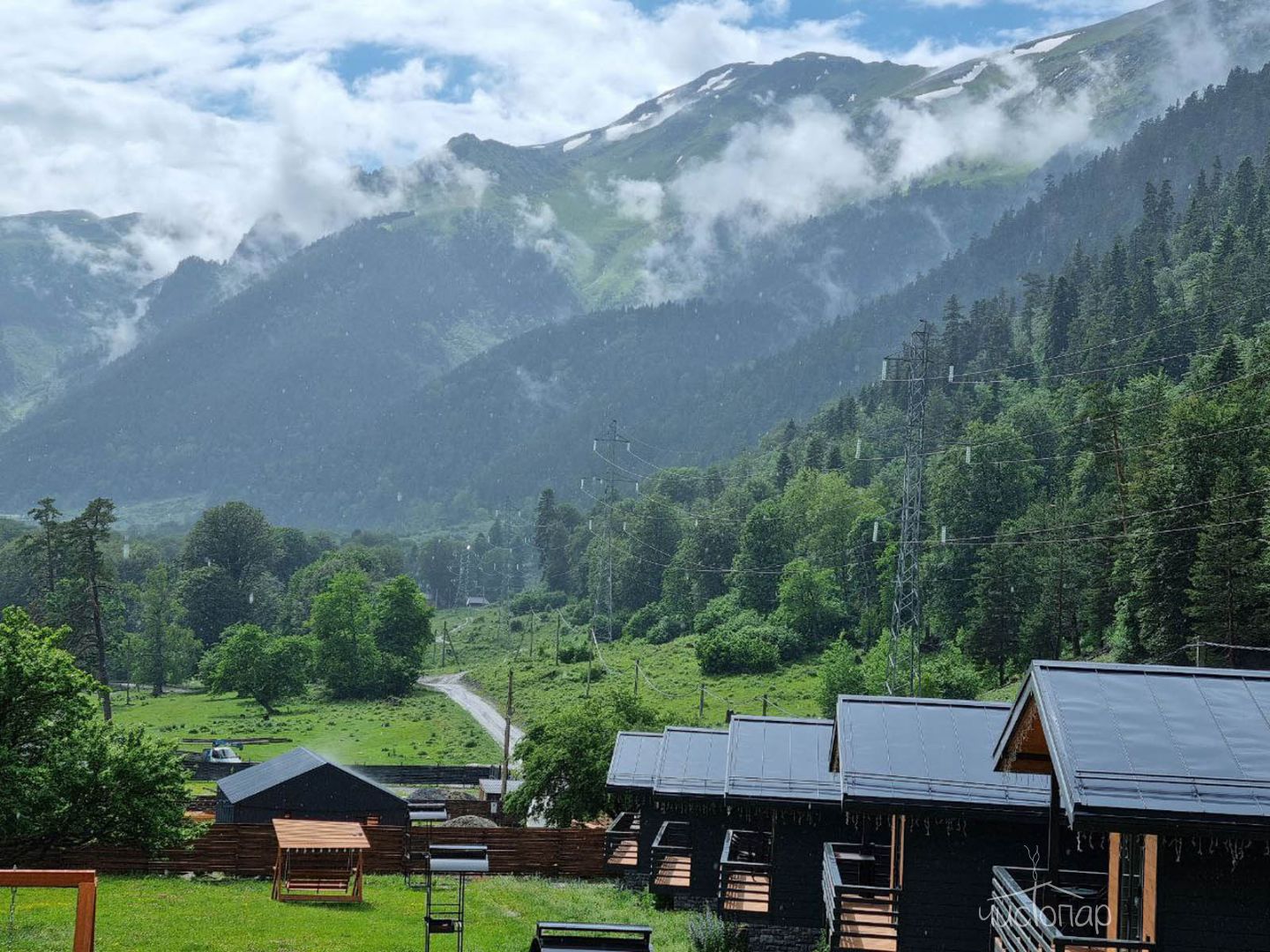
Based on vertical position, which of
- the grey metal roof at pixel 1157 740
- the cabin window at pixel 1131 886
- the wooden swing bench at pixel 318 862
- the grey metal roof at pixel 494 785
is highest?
the grey metal roof at pixel 1157 740

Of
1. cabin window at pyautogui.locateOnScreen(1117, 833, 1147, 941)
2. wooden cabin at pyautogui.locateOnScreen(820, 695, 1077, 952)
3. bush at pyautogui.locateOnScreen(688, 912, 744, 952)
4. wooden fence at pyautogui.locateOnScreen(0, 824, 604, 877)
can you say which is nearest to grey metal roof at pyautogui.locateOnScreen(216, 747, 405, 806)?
wooden fence at pyautogui.locateOnScreen(0, 824, 604, 877)

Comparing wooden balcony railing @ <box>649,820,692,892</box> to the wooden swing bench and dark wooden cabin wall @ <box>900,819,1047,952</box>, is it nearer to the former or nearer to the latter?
the wooden swing bench

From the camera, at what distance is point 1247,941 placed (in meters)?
14.4

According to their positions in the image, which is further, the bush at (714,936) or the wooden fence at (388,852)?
the wooden fence at (388,852)

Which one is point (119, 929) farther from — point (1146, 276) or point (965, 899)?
point (1146, 276)

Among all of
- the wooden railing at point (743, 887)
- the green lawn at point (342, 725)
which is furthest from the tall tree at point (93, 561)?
the wooden railing at point (743, 887)

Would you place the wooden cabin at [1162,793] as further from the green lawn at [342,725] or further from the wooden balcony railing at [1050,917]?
the green lawn at [342,725]

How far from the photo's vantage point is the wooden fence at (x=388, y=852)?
38.1 m

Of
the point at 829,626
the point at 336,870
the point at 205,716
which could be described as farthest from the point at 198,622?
the point at 336,870

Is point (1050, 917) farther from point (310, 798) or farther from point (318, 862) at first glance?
point (310, 798)

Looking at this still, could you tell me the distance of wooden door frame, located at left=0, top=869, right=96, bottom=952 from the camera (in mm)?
15469

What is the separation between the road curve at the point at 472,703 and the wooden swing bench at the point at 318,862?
52.1 metres

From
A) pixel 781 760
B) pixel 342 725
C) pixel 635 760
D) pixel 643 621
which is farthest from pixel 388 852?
pixel 643 621

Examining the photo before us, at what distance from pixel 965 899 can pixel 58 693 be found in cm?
1977
